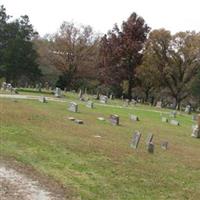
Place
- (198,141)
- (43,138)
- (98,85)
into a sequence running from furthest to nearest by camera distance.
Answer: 1. (98,85)
2. (198,141)
3. (43,138)

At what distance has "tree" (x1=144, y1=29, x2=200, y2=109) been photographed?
Result: 221ft

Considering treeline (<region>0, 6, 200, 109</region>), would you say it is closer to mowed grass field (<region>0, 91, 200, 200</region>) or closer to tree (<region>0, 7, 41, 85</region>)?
tree (<region>0, 7, 41, 85</region>)

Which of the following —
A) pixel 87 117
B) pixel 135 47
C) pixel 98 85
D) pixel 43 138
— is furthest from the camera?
pixel 98 85

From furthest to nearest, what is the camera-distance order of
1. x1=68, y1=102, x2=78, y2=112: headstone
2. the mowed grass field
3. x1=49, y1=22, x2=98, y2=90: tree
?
x1=49, y1=22, x2=98, y2=90: tree, x1=68, y1=102, x2=78, y2=112: headstone, the mowed grass field

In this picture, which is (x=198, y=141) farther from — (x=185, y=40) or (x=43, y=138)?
(x=185, y=40)

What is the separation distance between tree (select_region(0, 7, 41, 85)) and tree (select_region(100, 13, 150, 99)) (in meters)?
10.0

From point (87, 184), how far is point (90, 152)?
4.23m

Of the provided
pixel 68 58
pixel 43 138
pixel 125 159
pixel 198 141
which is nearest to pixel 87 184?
pixel 125 159

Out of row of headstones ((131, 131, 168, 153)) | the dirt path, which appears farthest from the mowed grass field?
the dirt path

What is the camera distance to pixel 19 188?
11234 millimetres

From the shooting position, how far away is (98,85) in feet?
271

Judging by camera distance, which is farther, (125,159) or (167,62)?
(167,62)

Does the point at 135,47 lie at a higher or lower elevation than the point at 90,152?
higher

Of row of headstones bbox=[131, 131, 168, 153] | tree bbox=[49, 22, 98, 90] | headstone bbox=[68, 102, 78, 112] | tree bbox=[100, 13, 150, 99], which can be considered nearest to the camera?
row of headstones bbox=[131, 131, 168, 153]
